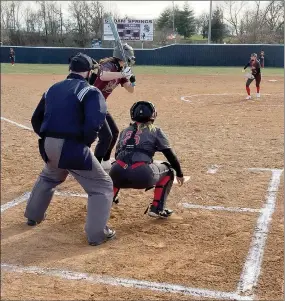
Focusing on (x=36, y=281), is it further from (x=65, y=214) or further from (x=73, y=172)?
(x=65, y=214)

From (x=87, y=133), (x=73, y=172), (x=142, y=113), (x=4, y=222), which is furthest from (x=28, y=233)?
(x=142, y=113)

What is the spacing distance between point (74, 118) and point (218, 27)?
184 feet

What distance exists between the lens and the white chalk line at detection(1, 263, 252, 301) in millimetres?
3764

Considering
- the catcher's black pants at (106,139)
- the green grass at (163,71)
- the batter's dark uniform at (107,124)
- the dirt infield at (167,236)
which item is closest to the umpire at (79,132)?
the dirt infield at (167,236)

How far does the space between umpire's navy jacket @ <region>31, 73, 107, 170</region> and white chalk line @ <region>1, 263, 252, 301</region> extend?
107 cm

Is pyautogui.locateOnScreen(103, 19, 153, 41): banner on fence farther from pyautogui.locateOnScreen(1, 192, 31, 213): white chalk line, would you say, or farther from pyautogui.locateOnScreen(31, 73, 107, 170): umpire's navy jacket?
pyautogui.locateOnScreen(31, 73, 107, 170): umpire's navy jacket

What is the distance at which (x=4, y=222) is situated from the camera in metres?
5.43

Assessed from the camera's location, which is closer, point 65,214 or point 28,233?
point 28,233

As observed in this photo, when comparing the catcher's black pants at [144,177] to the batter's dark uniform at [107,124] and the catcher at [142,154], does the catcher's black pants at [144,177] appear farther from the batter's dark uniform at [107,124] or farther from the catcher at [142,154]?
the batter's dark uniform at [107,124]

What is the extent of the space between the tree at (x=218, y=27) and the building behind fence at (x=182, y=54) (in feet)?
53.2

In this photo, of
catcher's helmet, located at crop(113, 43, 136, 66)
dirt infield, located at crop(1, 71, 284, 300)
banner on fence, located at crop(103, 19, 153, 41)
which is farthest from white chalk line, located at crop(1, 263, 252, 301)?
banner on fence, located at crop(103, 19, 153, 41)

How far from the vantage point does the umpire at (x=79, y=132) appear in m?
4.57

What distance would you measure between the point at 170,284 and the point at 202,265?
0.48m

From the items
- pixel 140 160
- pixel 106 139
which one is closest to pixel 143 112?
pixel 140 160
